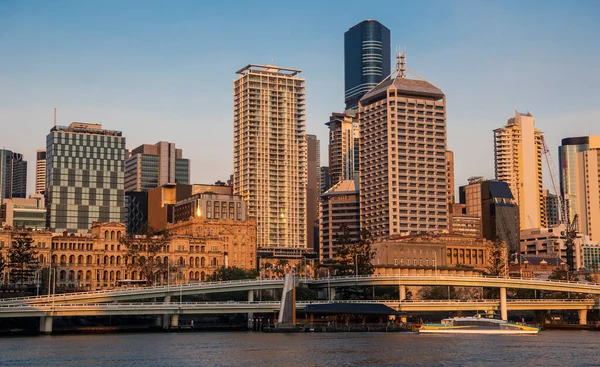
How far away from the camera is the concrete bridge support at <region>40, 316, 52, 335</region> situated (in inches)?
7712

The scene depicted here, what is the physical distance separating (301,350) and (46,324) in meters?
73.7

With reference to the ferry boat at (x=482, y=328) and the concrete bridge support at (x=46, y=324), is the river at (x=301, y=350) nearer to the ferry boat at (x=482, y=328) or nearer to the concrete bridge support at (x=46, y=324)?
the concrete bridge support at (x=46, y=324)

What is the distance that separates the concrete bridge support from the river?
926 centimetres

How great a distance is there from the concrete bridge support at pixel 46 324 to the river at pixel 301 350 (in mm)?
9263

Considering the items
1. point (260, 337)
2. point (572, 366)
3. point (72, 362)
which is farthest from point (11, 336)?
point (572, 366)

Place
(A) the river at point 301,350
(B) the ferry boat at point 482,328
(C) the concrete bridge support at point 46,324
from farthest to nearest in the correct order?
1. (B) the ferry boat at point 482,328
2. (C) the concrete bridge support at point 46,324
3. (A) the river at point 301,350

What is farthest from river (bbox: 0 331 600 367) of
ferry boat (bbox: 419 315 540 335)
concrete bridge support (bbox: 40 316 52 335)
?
ferry boat (bbox: 419 315 540 335)

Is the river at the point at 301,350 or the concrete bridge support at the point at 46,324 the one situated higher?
the concrete bridge support at the point at 46,324

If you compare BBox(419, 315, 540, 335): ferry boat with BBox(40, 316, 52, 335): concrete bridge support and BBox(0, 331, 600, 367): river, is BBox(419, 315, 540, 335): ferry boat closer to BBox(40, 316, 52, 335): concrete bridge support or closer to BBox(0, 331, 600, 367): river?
BBox(0, 331, 600, 367): river

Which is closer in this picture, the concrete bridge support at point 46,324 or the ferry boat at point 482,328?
the concrete bridge support at point 46,324

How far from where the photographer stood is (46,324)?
196625mm

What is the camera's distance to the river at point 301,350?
5025 inches

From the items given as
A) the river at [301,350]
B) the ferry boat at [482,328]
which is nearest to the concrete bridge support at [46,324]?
the river at [301,350]

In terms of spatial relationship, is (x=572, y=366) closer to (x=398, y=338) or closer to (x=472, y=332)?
(x=398, y=338)
